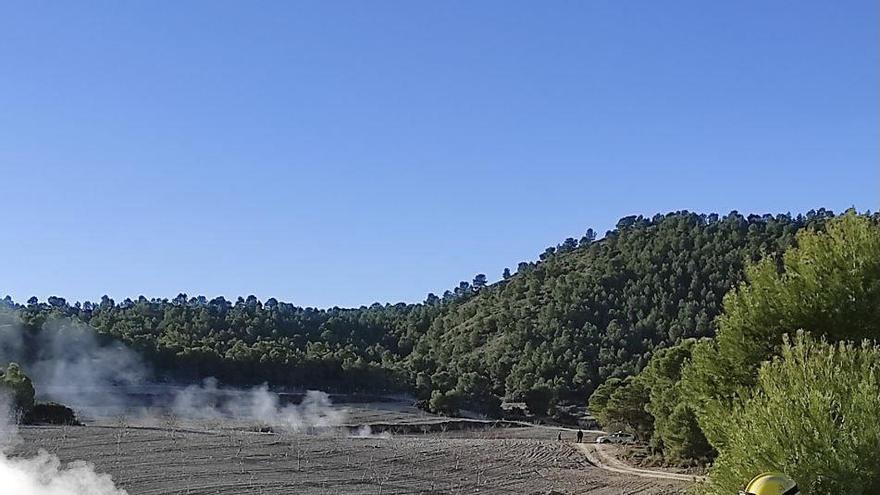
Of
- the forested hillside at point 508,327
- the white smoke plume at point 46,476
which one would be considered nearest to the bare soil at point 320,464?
the white smoke plume at point 46,476

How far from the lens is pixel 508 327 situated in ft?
348

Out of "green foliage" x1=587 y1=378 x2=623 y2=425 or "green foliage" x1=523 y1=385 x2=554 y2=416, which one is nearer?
"green foliage" x1=587 y1=378 x2=623 y2=425

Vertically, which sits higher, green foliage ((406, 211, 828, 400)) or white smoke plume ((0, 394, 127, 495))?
green foliage ((406, 211, 828, 400))

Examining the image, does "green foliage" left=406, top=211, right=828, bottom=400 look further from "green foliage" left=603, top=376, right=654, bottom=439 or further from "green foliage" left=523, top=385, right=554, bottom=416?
"green foliage" left=603, top=376, right=654, bottom=439

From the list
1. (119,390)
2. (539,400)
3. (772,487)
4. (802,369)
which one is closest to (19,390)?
(119,390)

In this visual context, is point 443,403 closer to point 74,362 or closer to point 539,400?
point 539,400

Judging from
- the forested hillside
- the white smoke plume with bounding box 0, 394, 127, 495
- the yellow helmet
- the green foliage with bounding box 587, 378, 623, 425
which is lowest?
the white smoke plume with bounding box 0, 394, 127, 495

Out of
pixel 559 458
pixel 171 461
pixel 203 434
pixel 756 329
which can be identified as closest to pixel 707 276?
pixel 559 458

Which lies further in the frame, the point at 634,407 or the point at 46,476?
the point at 634,407

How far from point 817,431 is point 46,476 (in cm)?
1700

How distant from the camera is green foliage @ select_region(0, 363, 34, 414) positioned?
4862 centimetres

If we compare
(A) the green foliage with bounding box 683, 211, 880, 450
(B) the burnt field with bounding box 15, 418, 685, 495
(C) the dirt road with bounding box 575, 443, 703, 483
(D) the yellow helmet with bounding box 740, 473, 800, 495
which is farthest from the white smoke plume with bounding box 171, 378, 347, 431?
(D) the yellow helmet with bounding box 740, 473, 800, 495

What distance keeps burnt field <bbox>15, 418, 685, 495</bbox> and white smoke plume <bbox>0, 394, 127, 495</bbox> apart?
0.78 m

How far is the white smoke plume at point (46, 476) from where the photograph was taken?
16594 mm
